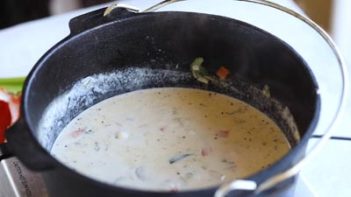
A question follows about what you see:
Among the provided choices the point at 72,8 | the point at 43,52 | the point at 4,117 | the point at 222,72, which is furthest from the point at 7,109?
the point at 72,8

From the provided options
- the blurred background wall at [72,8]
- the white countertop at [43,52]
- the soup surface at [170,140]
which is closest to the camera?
the soup surface at [170,140]

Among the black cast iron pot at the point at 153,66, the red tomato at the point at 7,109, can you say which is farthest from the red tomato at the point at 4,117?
the black cast iron pot at the point at 153,66

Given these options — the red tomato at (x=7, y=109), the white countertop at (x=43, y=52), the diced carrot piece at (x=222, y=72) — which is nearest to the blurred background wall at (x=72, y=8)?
the white countertop at (x=43, y=52)

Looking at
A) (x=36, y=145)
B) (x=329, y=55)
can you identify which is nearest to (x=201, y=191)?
(x=36, y=145)

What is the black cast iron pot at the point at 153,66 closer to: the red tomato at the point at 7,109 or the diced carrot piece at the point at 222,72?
the diced carrot piece at the point at 222,72

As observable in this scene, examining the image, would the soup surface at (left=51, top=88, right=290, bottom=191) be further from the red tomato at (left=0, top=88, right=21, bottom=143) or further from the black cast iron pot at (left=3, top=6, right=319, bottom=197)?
the red tomato at (left=0, top=88, right=21, bottom=143)

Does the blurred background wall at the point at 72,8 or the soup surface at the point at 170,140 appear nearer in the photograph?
the soup surface at the point at 170,140

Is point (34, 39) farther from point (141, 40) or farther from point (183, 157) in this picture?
point (183, 157)

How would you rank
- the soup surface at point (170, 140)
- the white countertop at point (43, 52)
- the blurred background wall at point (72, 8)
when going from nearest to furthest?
the soup surface at point (170, 140)
the white countertop at point (43, 52)
the blurred background wall at point (72, 8)

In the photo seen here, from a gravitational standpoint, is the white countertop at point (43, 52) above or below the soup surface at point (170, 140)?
below

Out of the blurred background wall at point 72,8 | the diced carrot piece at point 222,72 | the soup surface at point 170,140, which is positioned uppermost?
the diced carrot piece at point 222,72
